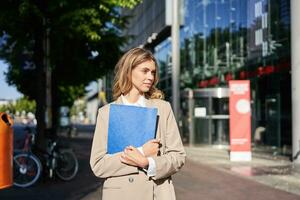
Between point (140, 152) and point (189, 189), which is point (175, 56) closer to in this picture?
point (189, 189)

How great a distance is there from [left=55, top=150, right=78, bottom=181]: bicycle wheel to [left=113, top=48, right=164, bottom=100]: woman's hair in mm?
9991

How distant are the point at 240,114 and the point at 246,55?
24.3 ft

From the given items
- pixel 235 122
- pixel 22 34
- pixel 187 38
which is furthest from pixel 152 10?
pixel 22 34

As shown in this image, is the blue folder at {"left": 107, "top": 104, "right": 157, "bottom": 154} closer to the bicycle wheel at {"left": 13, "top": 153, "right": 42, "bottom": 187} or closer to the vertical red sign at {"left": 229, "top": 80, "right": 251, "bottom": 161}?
the bicycle wheel at {"left": 13, "top": 153, "right": 42, "bottom": 187}

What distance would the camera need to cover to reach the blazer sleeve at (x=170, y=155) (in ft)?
8.50

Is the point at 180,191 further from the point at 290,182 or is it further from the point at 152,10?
the point at 152,10

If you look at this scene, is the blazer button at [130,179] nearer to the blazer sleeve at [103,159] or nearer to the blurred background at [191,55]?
the blazer sleeve at [103,159]

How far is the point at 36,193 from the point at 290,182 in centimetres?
511

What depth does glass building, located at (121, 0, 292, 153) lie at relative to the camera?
832 inches

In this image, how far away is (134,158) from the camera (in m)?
2.56

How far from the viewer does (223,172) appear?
14141 mm

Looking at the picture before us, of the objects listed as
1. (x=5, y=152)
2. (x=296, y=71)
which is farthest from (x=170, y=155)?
(x=296, y=71)

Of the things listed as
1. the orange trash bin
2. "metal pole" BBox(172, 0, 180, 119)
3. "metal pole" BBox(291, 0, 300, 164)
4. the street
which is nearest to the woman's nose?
the orange trash bin

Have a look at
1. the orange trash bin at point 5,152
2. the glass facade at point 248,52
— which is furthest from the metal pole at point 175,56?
the orange trash bin at point 5,152
